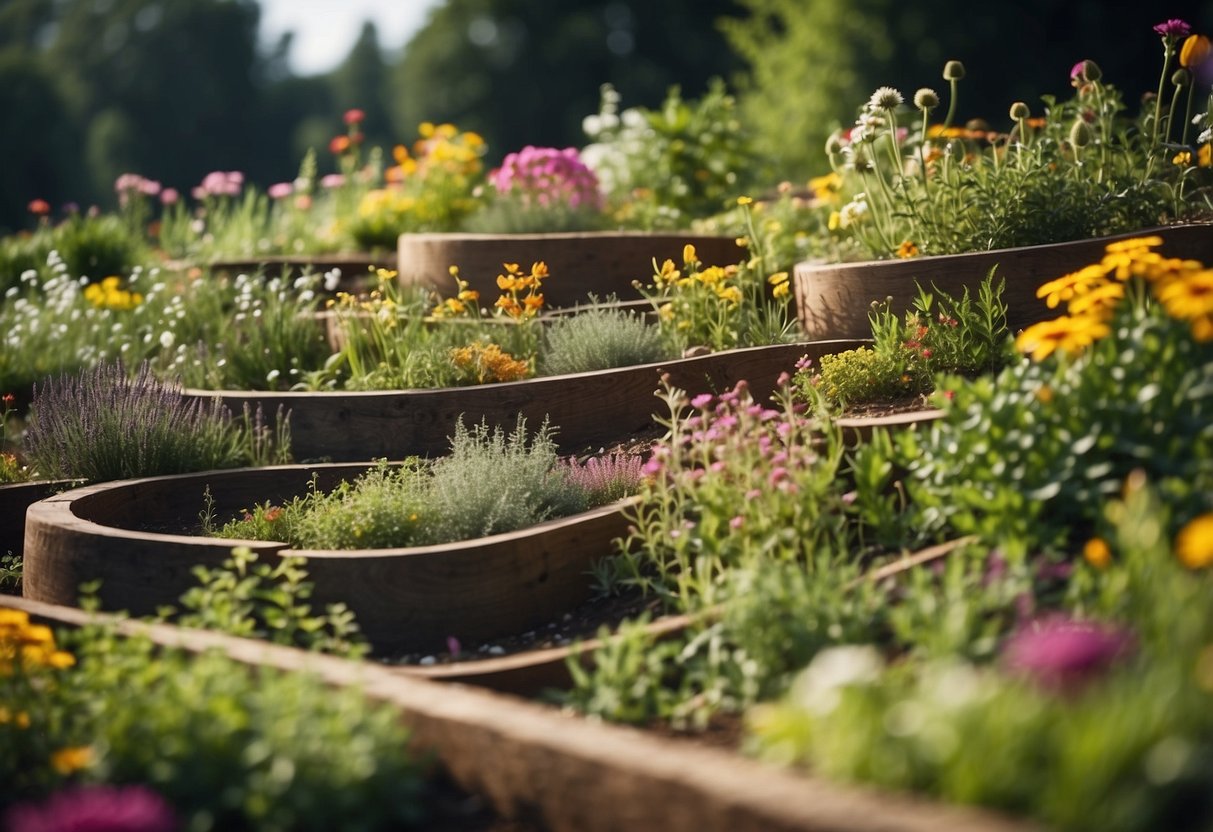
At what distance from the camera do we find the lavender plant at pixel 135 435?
5820 millimetres

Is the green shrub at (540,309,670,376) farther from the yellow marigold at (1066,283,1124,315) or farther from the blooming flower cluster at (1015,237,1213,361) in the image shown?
the yellow marigold at (1066,283,1124,315)

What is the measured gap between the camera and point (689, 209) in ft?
32.8

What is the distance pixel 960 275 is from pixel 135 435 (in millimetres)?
4005

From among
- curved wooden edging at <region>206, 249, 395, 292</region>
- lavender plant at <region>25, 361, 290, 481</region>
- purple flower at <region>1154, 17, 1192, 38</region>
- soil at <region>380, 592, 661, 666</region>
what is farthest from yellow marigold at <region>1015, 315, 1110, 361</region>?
curved wooden edging at <region>206, 249, 395, 292</region>

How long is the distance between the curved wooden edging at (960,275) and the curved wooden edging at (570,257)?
1693 millimetres

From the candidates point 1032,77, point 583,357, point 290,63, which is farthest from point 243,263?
point 290,63

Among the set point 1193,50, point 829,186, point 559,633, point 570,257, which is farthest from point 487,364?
point 1193,50

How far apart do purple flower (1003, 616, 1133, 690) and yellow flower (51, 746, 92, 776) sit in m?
2.34

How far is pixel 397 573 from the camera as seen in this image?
4.35m

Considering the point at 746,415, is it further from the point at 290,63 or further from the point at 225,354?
the point at 290,63

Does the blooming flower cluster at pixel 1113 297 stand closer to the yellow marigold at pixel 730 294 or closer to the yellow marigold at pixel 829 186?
the yellow marigold at pixel 730 294

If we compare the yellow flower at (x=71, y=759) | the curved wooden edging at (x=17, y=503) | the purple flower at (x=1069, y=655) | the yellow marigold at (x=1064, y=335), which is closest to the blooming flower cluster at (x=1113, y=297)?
the yellow marigold at (x=1064, y=335)

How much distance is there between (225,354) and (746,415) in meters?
4.12

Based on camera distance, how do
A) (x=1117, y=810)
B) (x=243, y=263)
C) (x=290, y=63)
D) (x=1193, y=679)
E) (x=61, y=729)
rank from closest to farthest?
1. (x=1117, y=810)
2. (x=1193, y=679)
3. (x=61, y=729)
4. (x=243, y=263)
5. (x=290, y=63)
